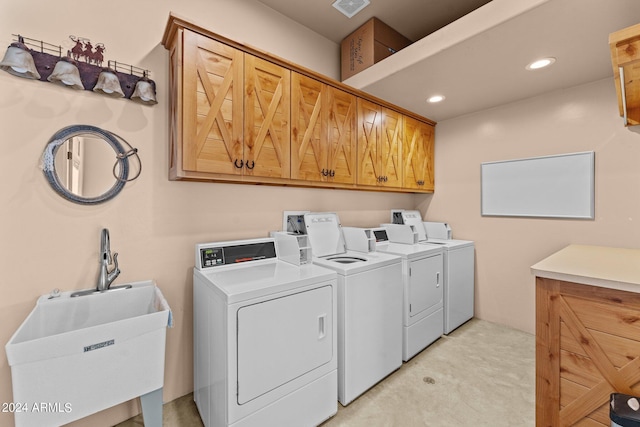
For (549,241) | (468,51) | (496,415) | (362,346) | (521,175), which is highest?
(468,51)

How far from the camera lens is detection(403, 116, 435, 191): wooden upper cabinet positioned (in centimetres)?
319

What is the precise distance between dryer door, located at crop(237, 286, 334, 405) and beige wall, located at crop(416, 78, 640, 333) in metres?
2.39

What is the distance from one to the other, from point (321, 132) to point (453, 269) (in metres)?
2.00

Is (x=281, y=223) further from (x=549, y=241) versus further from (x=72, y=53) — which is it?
(x=549, y=241)

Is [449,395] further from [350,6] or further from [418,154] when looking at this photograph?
[350,6]

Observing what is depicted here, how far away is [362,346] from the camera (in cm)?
→ 193

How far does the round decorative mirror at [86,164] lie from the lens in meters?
1.51

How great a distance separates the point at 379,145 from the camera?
2838 millimetres

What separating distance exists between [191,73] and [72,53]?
0.66 m

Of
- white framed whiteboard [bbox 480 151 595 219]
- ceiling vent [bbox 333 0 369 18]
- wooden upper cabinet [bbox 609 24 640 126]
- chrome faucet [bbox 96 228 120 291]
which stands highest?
ceiling vent [bbox 333 0 369 18]

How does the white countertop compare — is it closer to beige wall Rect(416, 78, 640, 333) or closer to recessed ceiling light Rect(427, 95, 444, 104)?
beige wall Rect(416, 78, 640, 333)

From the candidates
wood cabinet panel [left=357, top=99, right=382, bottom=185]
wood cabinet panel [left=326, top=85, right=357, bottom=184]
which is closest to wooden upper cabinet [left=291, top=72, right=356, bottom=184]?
wood cabinet panel [left=326, top=85, right=357, bottom=184]

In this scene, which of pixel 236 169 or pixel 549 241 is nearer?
pixel 236 169

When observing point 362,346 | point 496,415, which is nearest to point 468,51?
point 362,346
